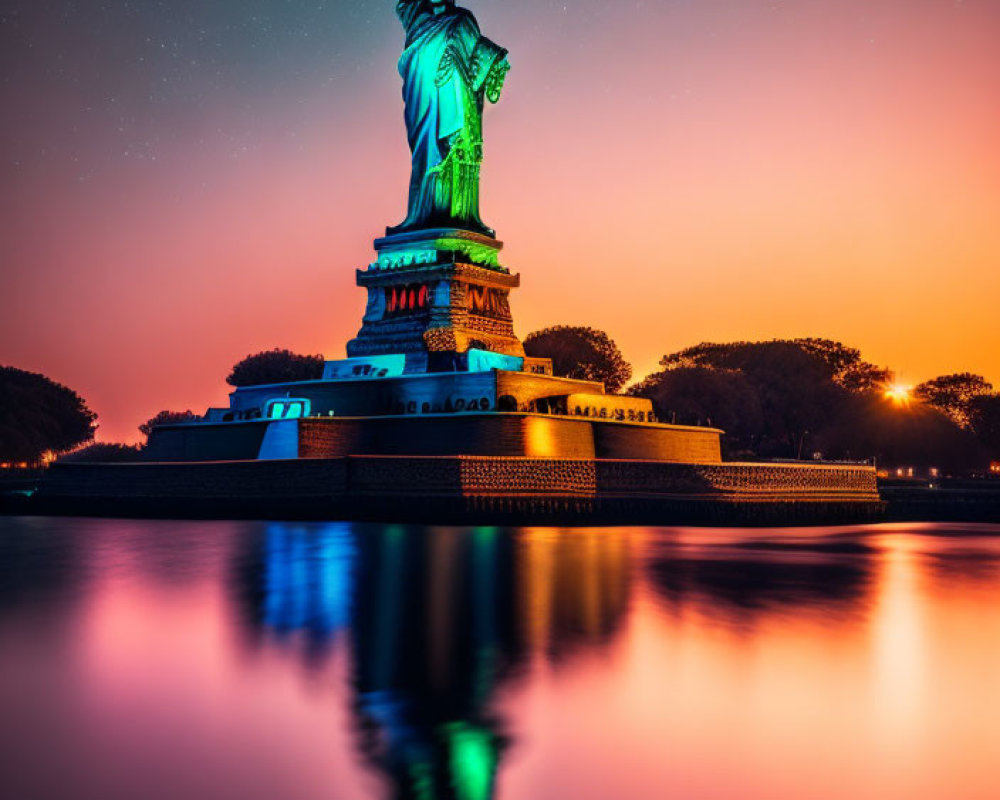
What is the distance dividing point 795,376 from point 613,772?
70827 mm

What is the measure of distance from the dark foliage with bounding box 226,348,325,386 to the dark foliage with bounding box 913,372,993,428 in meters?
44.1

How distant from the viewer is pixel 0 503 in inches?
1430

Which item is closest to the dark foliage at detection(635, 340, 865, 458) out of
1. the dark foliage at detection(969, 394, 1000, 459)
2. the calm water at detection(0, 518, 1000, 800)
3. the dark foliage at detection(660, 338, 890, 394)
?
the dark foliage at detection(660, 338, 890, 394)

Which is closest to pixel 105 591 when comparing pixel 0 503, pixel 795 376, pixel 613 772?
pixel 613 772

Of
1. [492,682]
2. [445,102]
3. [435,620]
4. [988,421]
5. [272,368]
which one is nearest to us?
[492,682]

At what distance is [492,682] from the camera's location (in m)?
7.96

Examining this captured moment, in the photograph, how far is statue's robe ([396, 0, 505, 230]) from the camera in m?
42.1

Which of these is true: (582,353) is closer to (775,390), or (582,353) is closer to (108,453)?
(775,390)

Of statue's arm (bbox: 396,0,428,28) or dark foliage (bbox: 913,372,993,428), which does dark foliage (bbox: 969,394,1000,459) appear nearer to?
dark foliage (bbox: 913,372,993,428)

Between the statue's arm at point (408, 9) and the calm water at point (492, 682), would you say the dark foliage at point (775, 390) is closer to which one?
the statue's arm at point (408, 9)

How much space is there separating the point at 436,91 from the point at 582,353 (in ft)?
88.4

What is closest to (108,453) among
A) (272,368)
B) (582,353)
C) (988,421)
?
(272,368)

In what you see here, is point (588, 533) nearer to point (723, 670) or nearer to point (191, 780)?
point (723, 670)

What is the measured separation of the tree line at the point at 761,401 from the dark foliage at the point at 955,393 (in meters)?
0.08
